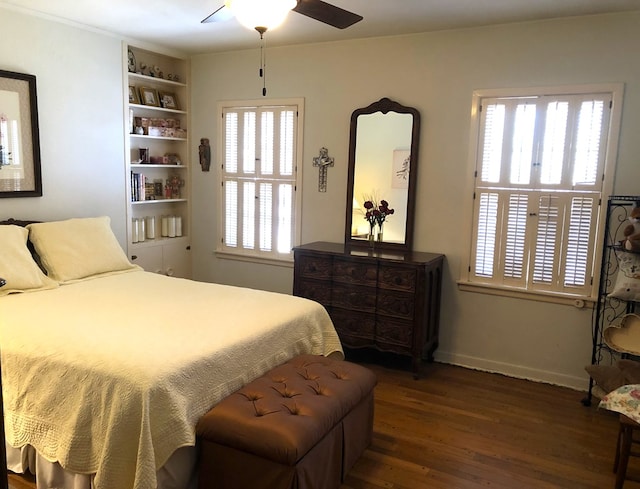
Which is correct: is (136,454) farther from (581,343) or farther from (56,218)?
(581,343)

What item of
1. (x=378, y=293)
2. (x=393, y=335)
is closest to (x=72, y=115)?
(x=378, y=293)

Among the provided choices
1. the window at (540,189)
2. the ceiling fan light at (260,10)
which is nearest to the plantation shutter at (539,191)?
the window at (540,189)

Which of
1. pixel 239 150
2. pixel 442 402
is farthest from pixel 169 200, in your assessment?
pixel 442 402

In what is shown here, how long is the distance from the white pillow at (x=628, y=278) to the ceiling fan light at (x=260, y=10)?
250cm

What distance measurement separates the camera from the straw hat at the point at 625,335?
3.22 metres

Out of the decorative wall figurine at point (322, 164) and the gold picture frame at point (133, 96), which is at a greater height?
the gold picture frame at point (133, 96)

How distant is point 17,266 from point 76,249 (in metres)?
0.46

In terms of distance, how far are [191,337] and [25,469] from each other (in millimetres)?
1013

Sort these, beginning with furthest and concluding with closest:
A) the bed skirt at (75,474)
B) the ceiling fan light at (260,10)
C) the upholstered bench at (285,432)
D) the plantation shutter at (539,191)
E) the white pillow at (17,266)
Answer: the plantation shutter at (539,191) < the white pillow at (17,266) < the ceiling fan light at (260,10) < the bed skirt at (75,474) < the upholstered bench at (285,432)

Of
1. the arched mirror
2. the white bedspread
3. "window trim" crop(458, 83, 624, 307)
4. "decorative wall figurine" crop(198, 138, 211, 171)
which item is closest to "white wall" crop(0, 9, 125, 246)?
"decorative wall figurine" crop(198, 138, 211, 171)

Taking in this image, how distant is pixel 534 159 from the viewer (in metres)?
3.69

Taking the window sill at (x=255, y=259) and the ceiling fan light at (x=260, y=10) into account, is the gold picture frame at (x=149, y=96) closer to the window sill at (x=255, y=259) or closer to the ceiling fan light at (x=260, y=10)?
the window sill at (x=255, y=259)

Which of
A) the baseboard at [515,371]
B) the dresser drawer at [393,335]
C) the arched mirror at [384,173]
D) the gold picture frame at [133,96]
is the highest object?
the gold picture frame at [133,96]

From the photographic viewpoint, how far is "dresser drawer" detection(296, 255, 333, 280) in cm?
403
